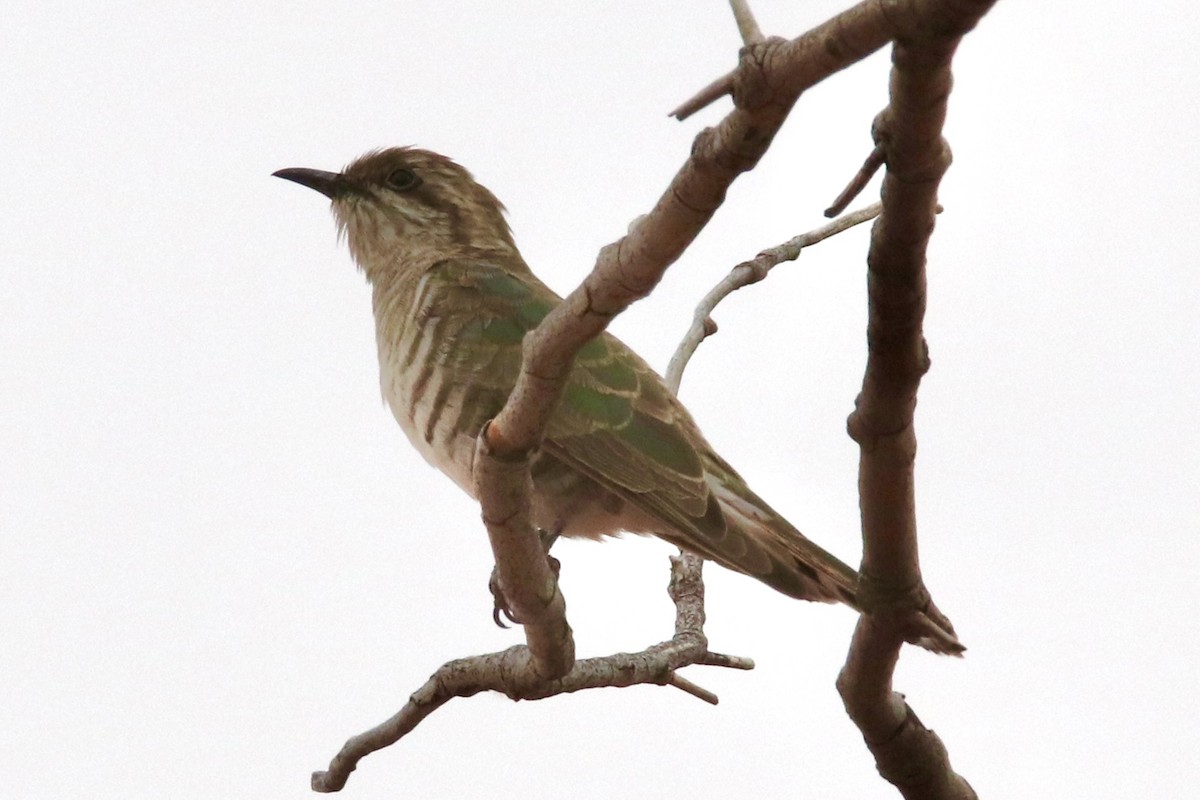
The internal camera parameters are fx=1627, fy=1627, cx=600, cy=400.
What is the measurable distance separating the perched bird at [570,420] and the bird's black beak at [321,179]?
0.43 meters

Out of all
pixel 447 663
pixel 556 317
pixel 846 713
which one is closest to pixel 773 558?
pixel 846 713

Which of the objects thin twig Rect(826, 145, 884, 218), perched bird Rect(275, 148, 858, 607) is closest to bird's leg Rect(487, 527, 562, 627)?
perched bird Rect(275, 148, 858, 607)

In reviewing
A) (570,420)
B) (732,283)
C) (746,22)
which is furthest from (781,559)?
(746,22)

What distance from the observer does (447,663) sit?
17.7 ft

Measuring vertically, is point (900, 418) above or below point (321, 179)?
below

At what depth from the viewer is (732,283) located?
6.72m

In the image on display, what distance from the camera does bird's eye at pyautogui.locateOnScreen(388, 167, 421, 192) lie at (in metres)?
7.91

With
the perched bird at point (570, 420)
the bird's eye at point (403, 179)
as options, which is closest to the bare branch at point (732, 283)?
the perched bird at point (570, 420)

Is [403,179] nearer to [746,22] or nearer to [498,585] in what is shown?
[498,585]

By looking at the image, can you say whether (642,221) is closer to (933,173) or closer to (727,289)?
(933,173)

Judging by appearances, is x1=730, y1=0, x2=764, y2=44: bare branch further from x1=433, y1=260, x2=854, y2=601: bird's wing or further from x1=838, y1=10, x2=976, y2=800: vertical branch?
x1=433, y1=260, x2=854, y2=601: bird's wing

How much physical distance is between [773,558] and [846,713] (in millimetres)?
780

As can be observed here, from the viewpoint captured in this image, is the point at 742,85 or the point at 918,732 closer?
the point at 742,85

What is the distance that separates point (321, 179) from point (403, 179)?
1.36 feet
